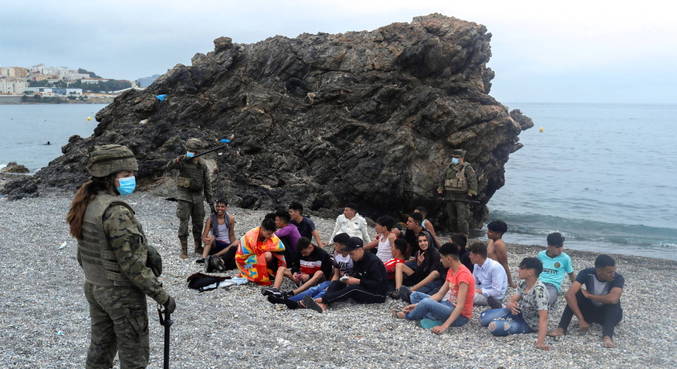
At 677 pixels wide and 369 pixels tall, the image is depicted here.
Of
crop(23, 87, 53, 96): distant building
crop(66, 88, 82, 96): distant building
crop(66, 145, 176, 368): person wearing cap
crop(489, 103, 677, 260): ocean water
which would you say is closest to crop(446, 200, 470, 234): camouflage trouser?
crop(489, 103, 677, 260): ocean water

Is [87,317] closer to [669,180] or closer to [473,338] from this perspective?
[473,338]

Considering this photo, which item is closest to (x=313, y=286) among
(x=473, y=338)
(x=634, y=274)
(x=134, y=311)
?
(x=473, y=338)

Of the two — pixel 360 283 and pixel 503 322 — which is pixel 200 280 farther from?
pixel 503 322

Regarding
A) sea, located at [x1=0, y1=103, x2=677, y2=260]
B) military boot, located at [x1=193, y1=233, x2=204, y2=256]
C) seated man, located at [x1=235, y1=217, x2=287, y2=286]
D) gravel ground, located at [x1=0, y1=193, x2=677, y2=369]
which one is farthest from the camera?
sea, located at [x1=0, y1=103, x2=677, y2=260]

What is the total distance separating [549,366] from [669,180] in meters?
43.9

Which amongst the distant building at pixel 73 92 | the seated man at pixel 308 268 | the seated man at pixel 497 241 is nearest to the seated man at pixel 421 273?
the seated man at pixel 497 241

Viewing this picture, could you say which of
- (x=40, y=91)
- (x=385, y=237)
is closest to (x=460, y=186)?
(x=385, y=237)

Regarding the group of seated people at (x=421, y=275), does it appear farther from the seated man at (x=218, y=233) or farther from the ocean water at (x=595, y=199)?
the ocean water at (x=595, y=199)

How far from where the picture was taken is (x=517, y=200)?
3325cm

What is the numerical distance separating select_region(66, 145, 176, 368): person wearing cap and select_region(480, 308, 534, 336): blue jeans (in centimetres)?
483

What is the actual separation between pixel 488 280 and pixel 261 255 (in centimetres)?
374

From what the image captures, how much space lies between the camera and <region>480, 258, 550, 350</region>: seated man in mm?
7722

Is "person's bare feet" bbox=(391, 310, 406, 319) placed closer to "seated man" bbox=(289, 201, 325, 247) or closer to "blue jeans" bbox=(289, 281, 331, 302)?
"blue jeans" bbox=(289, 281, 331, 302)

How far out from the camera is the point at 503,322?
8.00 metres
